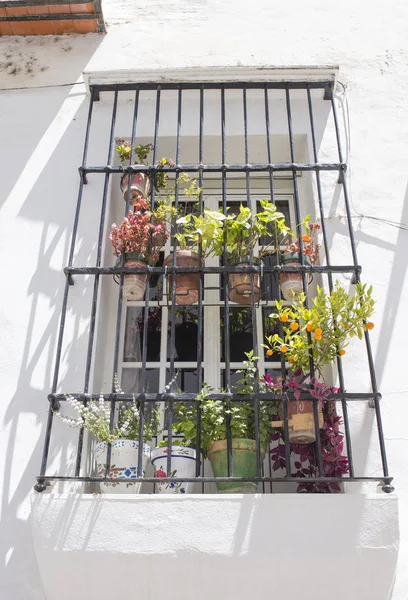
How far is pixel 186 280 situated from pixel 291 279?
0.55m

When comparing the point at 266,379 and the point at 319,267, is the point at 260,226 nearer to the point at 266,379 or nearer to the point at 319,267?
the point at 319,267

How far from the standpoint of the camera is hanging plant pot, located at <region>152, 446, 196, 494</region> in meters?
3.46

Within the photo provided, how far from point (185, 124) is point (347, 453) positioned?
7.51ft

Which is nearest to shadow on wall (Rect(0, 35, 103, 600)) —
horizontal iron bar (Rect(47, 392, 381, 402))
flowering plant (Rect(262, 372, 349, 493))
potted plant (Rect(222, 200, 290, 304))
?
horizontal iron bar (Rect(47, 392, 381, 402))

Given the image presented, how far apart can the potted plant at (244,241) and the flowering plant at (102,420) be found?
78cm

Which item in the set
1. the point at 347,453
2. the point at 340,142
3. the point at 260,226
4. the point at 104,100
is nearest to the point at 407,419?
the point at 347,453

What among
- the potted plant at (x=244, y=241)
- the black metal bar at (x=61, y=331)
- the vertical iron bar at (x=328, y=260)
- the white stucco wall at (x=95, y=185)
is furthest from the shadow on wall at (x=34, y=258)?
the vertical iron bar at (x=328, y=260)

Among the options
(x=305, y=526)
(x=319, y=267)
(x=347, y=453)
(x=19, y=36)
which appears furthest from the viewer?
(x=19, y=36)

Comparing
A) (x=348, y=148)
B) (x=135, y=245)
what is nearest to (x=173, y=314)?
(x=135, y=245)

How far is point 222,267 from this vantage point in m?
3.81

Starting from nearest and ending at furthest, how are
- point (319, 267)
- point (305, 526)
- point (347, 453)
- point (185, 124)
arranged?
point (305, 526) → point (347, 453) → point (319, 267) → point (185, 124)

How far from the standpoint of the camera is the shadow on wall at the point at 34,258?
3.45 metres

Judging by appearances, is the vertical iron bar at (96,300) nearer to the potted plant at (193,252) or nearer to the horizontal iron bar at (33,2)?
the potted plant at (193,252)

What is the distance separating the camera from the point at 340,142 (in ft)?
14.7
